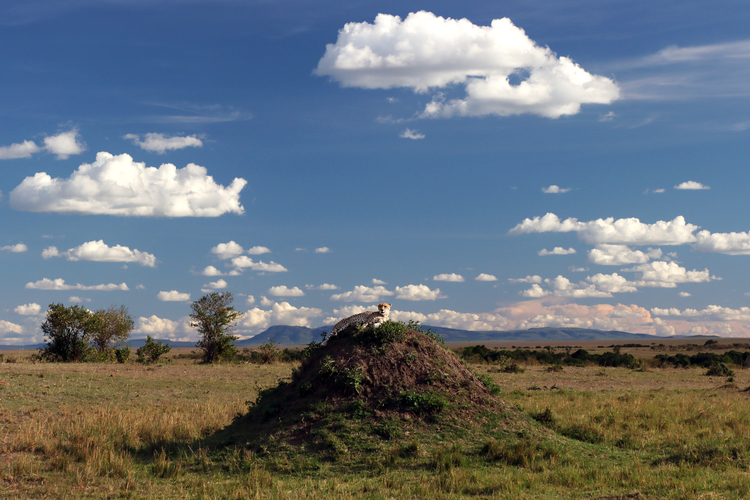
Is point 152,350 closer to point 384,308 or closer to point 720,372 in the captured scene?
point 384,308

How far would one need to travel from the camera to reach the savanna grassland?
359 inches

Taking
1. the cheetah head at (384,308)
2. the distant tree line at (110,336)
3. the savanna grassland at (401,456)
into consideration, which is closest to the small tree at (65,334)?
the distant tree line at (110,336)

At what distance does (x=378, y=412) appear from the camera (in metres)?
11.9

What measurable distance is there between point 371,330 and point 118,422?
22.6 feet

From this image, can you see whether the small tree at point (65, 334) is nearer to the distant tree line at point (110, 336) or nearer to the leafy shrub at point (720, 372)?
the distant tree line at point (110, 336)

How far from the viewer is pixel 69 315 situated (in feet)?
132

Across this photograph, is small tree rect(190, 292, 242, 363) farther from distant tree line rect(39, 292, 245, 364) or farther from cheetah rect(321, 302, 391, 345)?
cheetah rect(321, 302, 391, 345)

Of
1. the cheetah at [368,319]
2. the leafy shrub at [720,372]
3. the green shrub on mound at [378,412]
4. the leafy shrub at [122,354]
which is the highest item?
the cheetah at [368,319]

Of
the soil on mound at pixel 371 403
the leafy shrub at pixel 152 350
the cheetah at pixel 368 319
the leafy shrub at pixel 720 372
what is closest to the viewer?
the soil on mound at pixel 371 403

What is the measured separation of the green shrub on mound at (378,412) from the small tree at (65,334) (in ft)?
105

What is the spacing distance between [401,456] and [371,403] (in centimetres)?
171

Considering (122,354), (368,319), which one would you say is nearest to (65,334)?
(122,354)

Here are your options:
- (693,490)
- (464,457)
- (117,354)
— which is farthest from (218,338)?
(693,490)

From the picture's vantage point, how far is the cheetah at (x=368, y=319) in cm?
1386
